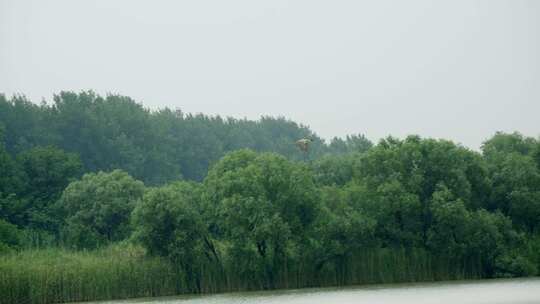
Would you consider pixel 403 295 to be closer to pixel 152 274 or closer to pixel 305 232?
pixel 305 232

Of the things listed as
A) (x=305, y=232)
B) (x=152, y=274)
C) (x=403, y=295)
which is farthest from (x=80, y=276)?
(x=403, y=295)

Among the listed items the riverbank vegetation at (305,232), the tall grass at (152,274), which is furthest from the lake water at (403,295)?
the riverbank vegetation at (305,232)

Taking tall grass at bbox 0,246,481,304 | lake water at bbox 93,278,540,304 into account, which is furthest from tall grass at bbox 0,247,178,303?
lake water at bbox 93,278,540,304

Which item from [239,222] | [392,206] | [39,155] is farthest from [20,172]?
[392,206]

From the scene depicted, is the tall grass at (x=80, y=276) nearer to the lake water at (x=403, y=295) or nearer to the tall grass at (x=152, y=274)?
the tall grass at (x=152, y=274)

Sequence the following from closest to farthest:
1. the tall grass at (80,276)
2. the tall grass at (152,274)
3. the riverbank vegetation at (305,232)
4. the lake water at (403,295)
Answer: the lake water at (403,295), the tall grass at (80,276), the tall grass at (152,274), the riverbank vegetation at (305,232)

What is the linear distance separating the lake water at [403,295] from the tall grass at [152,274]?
8.60 feet

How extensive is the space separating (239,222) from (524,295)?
18.9 m

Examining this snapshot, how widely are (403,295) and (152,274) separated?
1506 cm

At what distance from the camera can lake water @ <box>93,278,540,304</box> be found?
124ft

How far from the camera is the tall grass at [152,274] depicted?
44969mm

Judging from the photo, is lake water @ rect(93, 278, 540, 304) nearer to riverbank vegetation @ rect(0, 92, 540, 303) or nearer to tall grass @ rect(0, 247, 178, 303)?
tall grass @ rect(0, 247, 178, 303)

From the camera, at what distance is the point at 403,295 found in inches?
1623

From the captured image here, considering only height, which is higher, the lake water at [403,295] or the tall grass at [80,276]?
the tall grass at [80,276]
